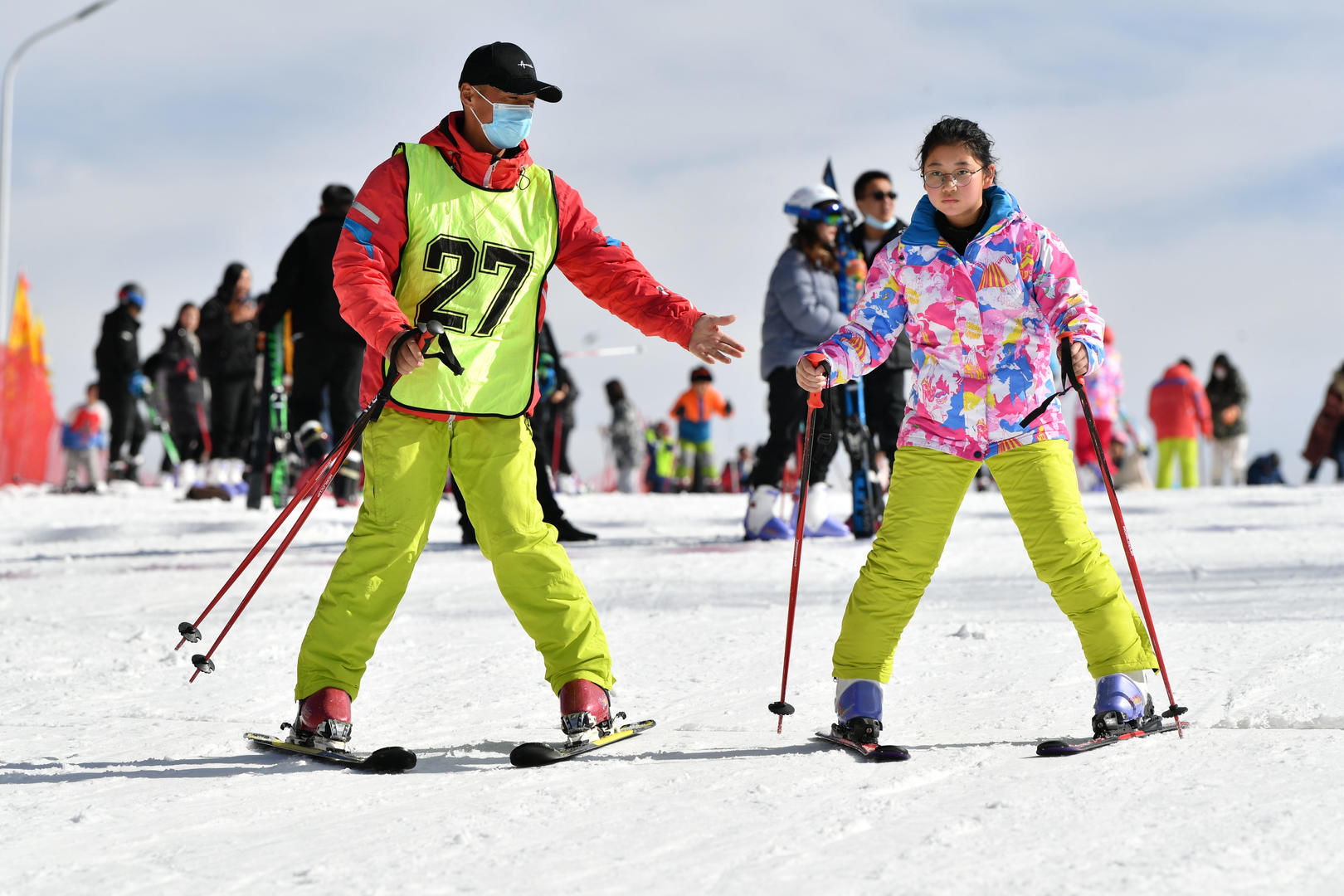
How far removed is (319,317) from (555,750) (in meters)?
5.84

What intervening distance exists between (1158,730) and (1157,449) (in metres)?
13.0

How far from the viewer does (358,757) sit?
319 centimetres

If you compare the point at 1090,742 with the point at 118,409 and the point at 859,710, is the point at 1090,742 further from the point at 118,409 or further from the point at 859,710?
the point at 118,409

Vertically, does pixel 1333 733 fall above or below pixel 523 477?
below

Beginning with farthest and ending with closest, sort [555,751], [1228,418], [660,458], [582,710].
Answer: [660,458] → [1228,418] → [582,710] → [555,751]

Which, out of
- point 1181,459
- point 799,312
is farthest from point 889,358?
point 1181,459

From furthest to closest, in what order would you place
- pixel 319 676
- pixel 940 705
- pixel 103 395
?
pixel 103 395, pixel 940 705, pixel 319 676

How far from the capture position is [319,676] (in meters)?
3.29

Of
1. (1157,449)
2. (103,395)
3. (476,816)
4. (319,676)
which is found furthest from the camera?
(1157,449)

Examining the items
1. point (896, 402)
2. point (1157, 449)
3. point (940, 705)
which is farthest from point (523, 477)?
point (1157, 449)

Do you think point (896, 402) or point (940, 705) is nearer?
point (940, 705)

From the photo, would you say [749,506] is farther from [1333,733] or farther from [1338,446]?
[1338,446]

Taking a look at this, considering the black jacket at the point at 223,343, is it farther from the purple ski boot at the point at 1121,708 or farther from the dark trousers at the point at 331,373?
the purple ski boot at the point at 1121,708

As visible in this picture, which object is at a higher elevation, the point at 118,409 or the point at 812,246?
the point at 812,246
